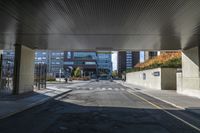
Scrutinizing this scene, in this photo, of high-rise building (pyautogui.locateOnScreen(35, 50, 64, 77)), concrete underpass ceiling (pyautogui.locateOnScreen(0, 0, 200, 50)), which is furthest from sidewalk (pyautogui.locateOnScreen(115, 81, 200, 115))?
high-rise building (pyautogui.locateOnScreen(35, 50, 64, 77))

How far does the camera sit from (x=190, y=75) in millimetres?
23391

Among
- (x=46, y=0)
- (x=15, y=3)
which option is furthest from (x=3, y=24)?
(x=46, y=0)

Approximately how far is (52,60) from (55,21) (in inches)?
6046

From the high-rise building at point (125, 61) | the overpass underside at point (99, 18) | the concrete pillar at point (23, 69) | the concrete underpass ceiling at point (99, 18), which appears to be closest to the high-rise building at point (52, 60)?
the high-rise building at point (125, 61)

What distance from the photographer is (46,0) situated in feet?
32.2

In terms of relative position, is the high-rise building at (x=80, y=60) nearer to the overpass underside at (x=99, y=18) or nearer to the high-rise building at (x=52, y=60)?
the high-rise building at (x=52, y=60)

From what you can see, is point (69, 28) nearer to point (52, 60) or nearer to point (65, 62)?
point (65, 62)

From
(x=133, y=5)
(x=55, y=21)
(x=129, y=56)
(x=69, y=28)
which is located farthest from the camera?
(x=129, y=56)

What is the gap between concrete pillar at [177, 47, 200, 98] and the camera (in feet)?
72.2

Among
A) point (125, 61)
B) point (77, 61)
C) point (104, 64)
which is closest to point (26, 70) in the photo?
point (77, 61)

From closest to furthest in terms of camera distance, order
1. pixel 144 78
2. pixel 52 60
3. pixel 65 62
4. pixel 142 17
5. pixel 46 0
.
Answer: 1. pixel 46 0
2. pixel 142 17
3. pixel 144 78
4. pixel 65 62
5. pixel 52 60

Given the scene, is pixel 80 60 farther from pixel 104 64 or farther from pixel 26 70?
pixel 26 70

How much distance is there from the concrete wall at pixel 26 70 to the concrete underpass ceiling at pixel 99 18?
5416mm

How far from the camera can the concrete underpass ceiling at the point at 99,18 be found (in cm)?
1036
